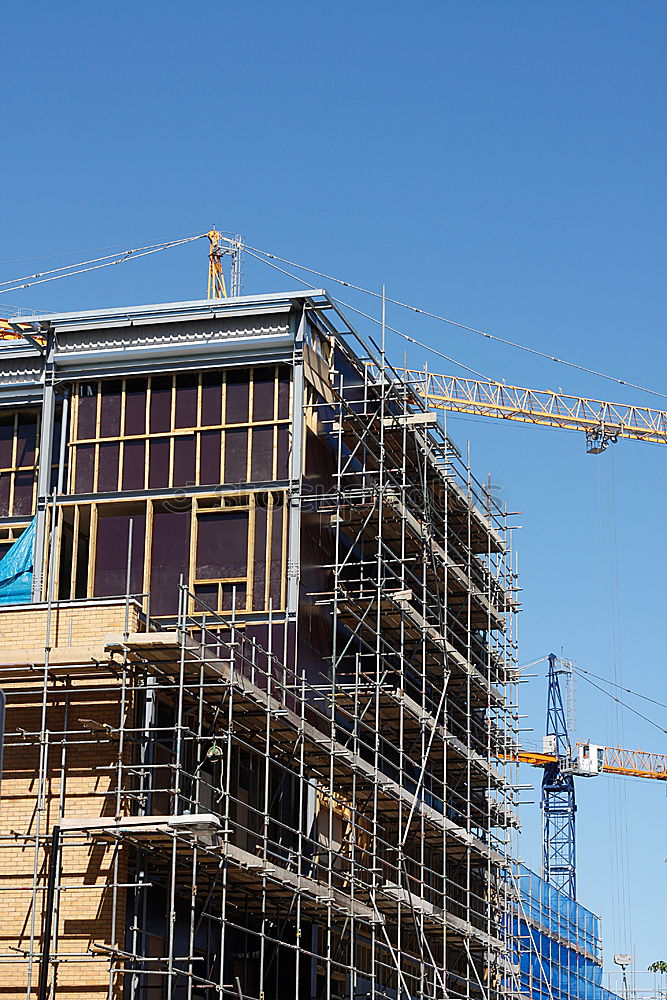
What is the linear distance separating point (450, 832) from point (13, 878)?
60.2 ft

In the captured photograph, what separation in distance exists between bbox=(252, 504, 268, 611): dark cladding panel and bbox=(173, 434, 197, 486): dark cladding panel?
6.06ft

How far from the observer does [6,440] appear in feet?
143

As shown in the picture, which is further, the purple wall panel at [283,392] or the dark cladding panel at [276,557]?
the purple wall panel at [283,392]

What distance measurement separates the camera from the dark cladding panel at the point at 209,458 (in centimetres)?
4131

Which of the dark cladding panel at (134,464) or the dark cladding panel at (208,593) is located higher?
the dark cladding panel at (134,464)

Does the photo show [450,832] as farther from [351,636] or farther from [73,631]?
[73,631]

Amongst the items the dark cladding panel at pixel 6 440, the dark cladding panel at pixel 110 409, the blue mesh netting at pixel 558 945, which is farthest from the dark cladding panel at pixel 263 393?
the blue mesh netting at pixel 558 945

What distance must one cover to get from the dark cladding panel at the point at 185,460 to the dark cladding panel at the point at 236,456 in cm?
83

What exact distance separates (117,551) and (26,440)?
420 centimetres

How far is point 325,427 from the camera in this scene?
42.5m

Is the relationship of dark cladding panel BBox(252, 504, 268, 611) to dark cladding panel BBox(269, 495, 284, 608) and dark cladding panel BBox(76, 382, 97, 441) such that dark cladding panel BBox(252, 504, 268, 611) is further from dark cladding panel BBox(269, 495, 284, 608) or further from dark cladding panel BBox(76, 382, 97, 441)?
dark cladding panel BBox(76, 382, 97, 441)

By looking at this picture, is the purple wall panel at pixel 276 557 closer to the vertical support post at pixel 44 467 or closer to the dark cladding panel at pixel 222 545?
the dark cladding panel at pixel 222 545

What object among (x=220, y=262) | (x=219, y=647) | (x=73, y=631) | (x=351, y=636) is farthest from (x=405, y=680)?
(x=220, y=262)

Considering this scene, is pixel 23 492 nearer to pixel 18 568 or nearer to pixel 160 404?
pixel 18 568
